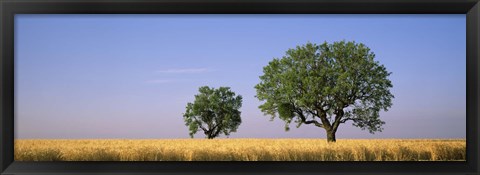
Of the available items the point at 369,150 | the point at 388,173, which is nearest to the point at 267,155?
the point at 369,150

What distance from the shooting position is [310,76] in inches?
511

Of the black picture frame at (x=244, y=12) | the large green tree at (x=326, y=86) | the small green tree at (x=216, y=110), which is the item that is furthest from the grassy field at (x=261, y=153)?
the small green tree at (x=216, y=110)

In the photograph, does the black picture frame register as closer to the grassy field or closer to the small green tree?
the grassy field

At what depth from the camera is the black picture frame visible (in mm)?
4004

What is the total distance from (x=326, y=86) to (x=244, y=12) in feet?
30.1

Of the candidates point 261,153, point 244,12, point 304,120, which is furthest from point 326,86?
point 244,12

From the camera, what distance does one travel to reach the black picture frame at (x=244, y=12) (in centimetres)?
400

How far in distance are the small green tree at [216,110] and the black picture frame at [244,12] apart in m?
15.3

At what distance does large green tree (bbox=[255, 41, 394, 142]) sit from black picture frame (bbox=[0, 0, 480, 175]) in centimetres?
833

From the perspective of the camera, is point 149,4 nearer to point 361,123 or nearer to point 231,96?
point 361,123

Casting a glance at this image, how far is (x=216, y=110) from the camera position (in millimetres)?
20594

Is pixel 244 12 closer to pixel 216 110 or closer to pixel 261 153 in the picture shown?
pixel 261 153

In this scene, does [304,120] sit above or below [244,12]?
below

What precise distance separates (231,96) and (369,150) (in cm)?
1422
